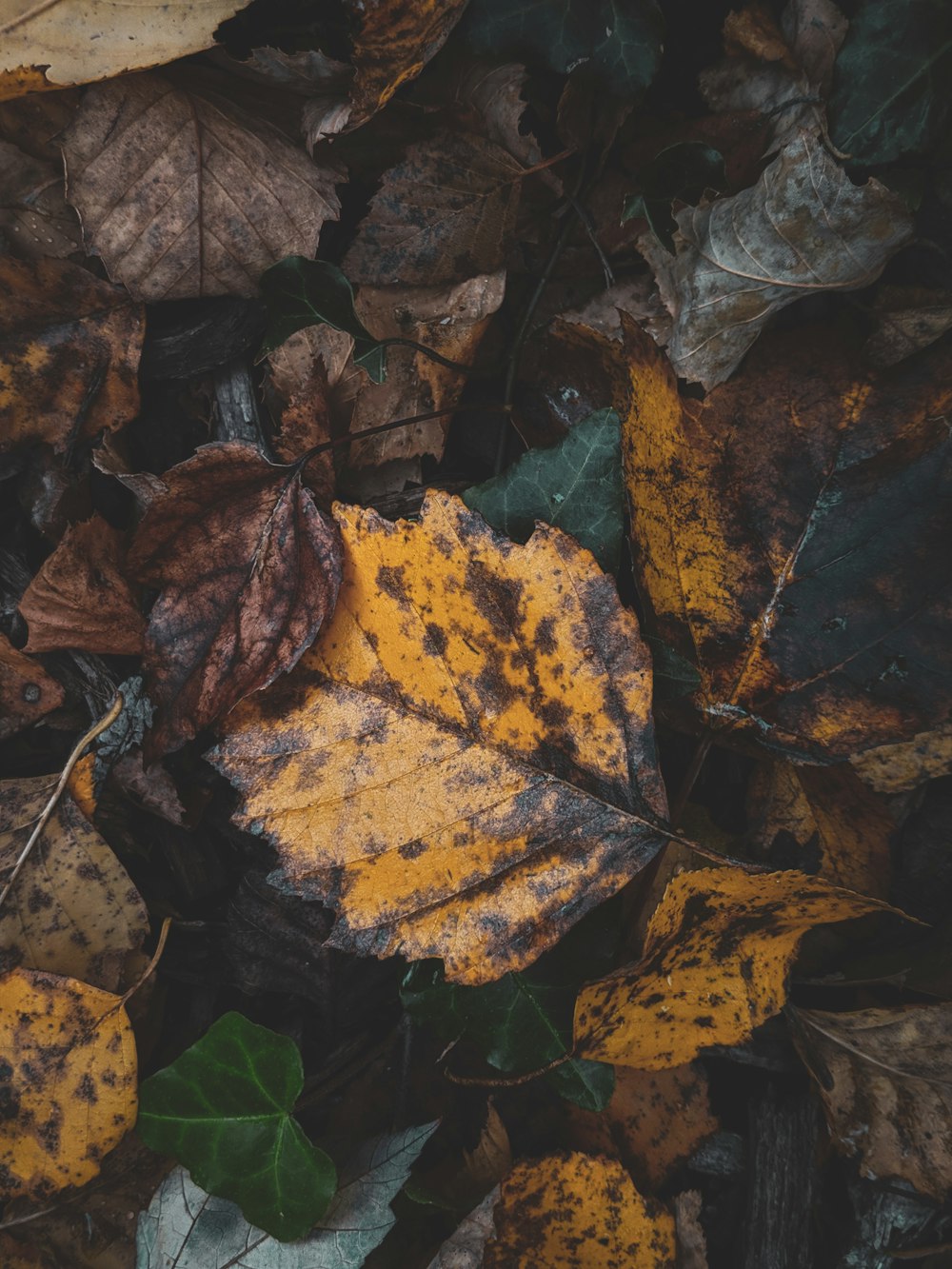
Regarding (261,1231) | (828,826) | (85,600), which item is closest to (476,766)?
(828,826)

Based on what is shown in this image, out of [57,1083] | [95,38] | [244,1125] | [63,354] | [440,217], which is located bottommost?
[244,1125]

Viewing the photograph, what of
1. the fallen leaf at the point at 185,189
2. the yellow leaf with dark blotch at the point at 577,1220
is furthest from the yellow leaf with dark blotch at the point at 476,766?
the fallen leaf at the point at 185,189

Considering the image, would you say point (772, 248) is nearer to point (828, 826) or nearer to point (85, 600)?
point (828, 826)

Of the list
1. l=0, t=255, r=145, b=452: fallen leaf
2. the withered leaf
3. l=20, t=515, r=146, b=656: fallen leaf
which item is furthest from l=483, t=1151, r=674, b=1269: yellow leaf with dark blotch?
l=0, t=255, r=145, b=452: fallen leaf

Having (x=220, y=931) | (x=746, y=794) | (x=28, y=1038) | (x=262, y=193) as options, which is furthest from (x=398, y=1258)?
(x=262, y=193)

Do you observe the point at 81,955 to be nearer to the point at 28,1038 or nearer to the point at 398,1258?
the point at 28,1038

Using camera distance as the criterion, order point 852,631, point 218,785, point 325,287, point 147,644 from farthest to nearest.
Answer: point 218,785
point 147,644
point 325,287
point 852,631
